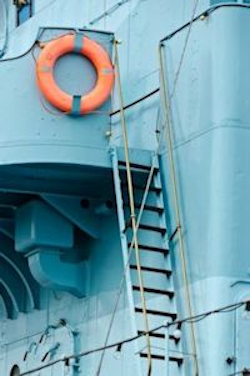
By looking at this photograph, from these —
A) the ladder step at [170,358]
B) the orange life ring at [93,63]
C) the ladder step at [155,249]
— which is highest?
the orange life ring at [93,63]

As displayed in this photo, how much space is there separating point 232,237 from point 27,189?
2484mm

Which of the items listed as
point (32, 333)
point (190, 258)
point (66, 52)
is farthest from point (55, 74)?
point (32, 333)

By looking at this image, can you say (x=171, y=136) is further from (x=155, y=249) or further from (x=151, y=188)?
(x=155, y=249)

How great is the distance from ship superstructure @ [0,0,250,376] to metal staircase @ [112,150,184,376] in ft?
0.06

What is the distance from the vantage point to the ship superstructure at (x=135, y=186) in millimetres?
9906

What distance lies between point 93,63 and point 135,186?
4.06 feet

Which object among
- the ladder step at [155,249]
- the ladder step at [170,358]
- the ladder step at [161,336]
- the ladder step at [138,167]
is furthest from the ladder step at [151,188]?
the ladder step at [170,358]

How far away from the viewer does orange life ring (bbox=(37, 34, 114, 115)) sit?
10.8 metres

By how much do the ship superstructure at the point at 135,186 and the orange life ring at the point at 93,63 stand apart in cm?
1

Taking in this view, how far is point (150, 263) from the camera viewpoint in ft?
35.4

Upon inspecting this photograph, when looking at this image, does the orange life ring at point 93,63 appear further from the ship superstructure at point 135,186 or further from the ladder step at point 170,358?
the ladder step at point 170,358

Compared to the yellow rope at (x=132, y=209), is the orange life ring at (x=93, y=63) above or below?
above

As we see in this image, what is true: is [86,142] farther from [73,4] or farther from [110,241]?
[73,4]

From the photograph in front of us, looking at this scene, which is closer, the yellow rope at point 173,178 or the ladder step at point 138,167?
the yellow rope at point 173,178
